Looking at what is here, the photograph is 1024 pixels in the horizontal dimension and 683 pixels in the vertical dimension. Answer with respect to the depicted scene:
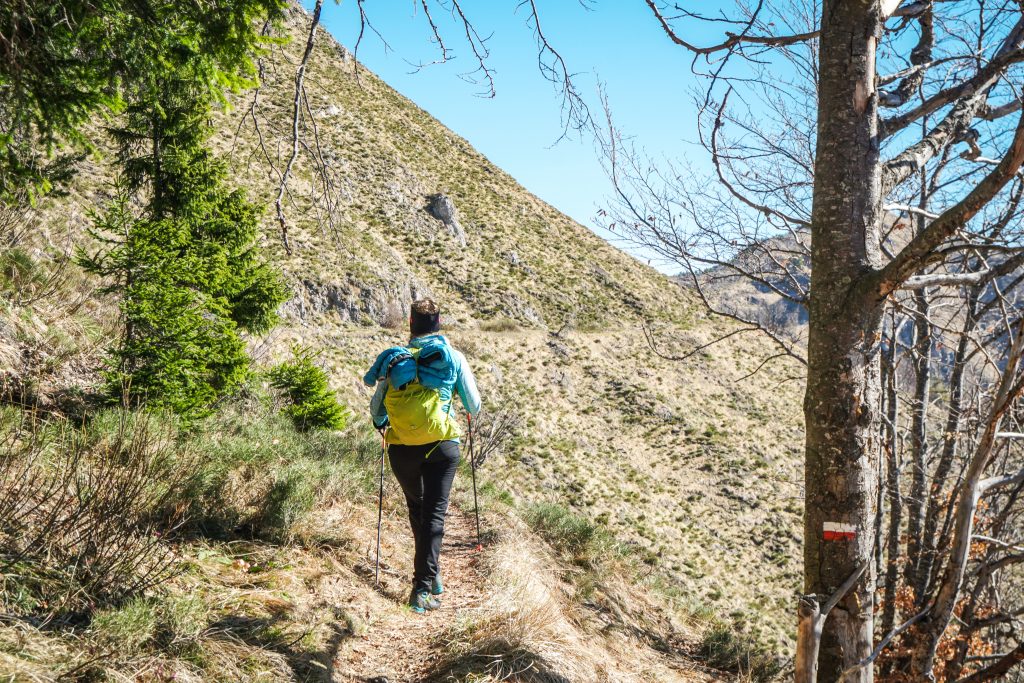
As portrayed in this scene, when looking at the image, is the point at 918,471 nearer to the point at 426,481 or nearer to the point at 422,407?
the point at 426,481

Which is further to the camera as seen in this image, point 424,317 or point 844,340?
point 424,317

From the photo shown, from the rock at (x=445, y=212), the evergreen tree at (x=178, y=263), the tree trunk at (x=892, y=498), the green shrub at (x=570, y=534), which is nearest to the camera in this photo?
the evergreen tree at (x=178, y=263)

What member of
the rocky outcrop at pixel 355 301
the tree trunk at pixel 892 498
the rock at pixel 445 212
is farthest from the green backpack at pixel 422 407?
the rock at pixel 445 212

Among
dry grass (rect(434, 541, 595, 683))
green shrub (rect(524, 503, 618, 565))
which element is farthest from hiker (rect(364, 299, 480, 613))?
green shrub (rect(524, 503, 618, 565))

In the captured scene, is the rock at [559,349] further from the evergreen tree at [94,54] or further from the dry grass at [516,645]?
the evergreen tree at [94,54]

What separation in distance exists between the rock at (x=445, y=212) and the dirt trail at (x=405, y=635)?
38138 millimetres

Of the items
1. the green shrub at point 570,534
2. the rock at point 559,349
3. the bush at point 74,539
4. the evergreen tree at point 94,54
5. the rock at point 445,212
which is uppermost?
the rock at point 445,212

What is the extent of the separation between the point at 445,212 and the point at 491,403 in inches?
677

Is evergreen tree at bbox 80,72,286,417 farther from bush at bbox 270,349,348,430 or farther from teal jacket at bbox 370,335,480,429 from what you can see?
teal jacket at bbox 370,335,480,429

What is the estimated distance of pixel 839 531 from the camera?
2.48m

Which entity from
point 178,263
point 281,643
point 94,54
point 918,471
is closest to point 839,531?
point 281,643

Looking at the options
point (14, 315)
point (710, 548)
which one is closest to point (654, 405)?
point (710, 548)

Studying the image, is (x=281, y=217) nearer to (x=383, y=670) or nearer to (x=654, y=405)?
(x=383, y=670)

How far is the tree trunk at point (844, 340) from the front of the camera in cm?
248
